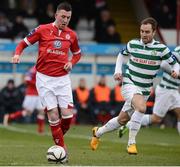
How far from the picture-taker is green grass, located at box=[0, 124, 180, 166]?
1191 cm

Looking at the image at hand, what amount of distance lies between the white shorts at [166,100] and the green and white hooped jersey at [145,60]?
2811 millimetres

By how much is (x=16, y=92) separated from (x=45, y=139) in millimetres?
6694

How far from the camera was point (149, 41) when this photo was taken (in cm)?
1343

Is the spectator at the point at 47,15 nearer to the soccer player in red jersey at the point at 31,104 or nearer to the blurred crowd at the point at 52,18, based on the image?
the blurred crowd at the point at 52,18

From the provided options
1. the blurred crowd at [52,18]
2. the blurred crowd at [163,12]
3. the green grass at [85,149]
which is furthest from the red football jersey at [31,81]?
the blurred crowd at [163,12]

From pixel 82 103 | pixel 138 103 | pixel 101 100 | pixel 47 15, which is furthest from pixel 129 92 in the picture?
pixel 47 15

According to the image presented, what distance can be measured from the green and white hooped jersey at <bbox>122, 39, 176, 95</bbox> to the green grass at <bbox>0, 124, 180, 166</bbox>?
125 centimetres

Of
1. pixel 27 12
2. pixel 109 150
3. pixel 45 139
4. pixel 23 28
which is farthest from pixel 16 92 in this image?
pixel 109 150

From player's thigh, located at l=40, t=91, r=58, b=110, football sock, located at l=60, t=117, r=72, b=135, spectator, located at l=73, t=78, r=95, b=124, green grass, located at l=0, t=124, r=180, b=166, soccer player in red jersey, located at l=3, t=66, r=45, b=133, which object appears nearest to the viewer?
green grass, located at l=0, t=124, r=180, b=166

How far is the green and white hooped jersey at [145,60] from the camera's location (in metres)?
13.4

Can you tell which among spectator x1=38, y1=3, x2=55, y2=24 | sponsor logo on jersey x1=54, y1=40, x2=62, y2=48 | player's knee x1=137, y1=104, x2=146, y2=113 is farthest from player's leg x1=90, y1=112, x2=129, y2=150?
spectator x1=38, y1=3, x2=55, y2=24

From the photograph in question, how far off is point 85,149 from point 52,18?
12018 millimetres

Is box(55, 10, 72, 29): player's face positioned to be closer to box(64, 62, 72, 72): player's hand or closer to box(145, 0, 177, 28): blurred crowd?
box(64, 62, 72, 72): player's hand

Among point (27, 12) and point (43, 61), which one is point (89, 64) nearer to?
point (27, 12)
